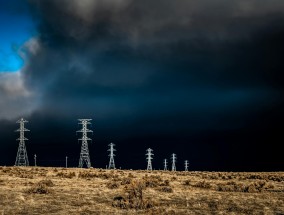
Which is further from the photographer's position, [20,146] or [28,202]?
[20,146]

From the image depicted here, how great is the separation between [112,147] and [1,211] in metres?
84.5

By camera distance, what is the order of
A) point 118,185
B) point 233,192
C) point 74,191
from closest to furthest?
point 74,191 → point 233,192 → point 118,185

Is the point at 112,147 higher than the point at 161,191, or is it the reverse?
the point at 112,147

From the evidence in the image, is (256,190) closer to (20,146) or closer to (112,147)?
(20,146)

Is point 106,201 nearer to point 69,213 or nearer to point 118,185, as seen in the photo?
point 69,213

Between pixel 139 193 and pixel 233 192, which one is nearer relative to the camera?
pixel 139 193

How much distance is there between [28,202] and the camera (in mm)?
24750

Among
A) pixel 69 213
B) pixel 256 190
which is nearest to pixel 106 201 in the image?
pixel 69 213

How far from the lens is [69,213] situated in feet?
71.2

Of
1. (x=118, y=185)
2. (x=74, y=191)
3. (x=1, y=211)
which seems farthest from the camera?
(x=118, y=185)

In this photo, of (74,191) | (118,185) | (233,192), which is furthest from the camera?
(118,185)

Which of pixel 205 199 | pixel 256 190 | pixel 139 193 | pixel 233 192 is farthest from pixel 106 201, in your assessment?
pixel 256 190

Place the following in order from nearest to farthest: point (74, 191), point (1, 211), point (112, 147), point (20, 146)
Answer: point (1, 211) < point (74, 191) < point (20, 146) < point (112, 147)

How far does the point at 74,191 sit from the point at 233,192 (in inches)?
512
